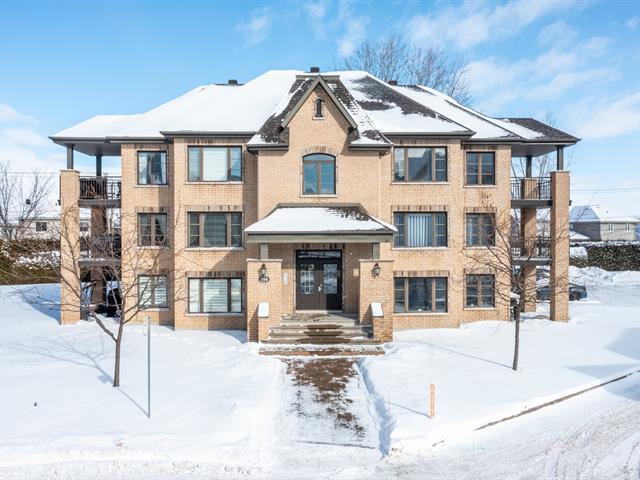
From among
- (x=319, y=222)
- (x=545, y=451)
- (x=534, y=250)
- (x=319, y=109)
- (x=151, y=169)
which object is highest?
(x=319, y=109)

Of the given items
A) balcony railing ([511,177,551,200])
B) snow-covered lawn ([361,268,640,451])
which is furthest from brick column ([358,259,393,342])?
balcony railing ([511,177,551,200])

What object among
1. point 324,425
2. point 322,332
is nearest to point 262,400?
point 324,425

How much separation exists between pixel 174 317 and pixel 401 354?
1077cm

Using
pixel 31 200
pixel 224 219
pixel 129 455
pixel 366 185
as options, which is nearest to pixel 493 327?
pixel 366 185

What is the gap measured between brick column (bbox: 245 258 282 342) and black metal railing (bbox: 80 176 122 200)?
29.7 feet

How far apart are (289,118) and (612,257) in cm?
3695

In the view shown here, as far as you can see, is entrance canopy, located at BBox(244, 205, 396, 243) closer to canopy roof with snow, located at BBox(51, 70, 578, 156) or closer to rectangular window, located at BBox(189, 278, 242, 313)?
canopy roof with snow, located at BBox(51, 70, 578, 156)

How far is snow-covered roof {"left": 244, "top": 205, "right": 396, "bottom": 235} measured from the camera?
641 inches

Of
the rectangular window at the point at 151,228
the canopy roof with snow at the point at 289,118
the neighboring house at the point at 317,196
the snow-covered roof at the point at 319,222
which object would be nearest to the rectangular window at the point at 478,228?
the neighboring house at the point at 317,196

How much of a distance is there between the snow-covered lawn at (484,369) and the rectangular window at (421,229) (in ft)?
13.3

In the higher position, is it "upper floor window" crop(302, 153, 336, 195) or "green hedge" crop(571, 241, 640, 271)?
"upper floor window" crop(302, 153, 336, 195)

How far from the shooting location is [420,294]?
19.7 metres

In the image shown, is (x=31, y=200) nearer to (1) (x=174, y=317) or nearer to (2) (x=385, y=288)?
(1) (x=174, y=317)

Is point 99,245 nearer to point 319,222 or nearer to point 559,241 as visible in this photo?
point 319,222
